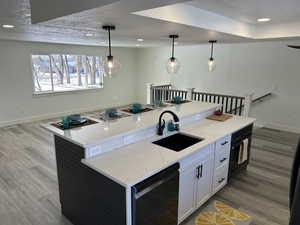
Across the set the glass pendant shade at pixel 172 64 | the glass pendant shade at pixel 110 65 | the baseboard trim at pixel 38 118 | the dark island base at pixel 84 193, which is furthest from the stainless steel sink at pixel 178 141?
the baseboard trim at pixel 38 118

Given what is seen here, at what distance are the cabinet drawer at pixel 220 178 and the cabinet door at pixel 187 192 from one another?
53 cm

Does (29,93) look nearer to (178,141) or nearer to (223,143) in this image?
(178,141)

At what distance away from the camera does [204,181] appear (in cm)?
254

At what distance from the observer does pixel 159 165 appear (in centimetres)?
187

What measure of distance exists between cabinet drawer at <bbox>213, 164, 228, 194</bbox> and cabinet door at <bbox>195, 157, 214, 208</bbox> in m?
0.14

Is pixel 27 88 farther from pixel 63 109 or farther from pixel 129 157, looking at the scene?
pixel 129 157

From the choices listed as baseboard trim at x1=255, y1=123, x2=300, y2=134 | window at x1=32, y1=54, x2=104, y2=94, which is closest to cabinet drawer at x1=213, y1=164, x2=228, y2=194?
baseboard trim at x1=255, y1=123, x2=300, y2=134

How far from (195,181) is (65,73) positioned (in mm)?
6370

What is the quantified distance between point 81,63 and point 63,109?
70.8 inches

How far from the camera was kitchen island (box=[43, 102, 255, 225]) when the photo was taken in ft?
5.75

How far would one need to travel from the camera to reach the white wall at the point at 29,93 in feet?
19.0

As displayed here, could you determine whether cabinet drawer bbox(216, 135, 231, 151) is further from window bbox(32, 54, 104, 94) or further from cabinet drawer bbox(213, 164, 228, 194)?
window bbox(32, 54, 104, 94)

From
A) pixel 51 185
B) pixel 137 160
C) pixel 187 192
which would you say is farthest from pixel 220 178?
pixel 51 185

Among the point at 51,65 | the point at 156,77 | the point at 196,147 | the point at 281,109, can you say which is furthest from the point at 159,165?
the point at 156,77
